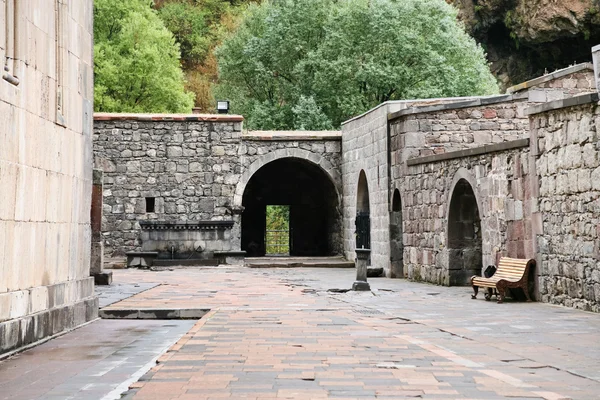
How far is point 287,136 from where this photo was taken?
25.2 meters

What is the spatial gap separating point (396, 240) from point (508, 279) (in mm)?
7139

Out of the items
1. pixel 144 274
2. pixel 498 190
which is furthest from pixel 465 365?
pixel 144 274

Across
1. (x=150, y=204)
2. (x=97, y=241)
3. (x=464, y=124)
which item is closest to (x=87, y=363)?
(x=97, y=241)

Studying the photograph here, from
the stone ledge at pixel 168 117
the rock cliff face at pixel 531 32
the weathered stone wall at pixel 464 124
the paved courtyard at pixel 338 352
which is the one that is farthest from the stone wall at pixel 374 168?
the rock cliff face at pixel 531 32

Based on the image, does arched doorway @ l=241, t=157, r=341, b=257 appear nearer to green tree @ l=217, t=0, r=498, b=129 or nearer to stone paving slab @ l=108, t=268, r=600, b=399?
green tree @ l=217, t=0, r=498, b=129

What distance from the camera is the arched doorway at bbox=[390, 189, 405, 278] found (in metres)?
19.9

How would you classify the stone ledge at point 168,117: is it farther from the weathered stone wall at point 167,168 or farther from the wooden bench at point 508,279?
the wooden bench at point 508,279

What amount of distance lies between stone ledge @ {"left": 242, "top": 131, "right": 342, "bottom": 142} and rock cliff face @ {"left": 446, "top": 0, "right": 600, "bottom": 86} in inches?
674

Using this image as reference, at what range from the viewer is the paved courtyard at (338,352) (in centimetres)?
575

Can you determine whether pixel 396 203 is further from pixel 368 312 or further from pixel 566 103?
pixel 368 312

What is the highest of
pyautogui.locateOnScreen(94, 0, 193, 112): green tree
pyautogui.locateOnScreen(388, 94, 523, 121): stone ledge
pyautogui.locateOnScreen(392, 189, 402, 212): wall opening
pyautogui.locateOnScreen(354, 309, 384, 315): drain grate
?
pyautogui.locateOnScreen(94, 0, 193, 112): green tree

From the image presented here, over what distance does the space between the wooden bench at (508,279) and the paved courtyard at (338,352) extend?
0.29 metres

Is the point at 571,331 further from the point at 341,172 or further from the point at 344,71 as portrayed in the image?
the point at 344,71

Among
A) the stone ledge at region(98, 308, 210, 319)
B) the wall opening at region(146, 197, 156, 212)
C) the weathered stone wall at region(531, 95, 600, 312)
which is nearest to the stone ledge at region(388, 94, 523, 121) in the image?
the weathered stone wall at region(531, 95, 600, 312)
